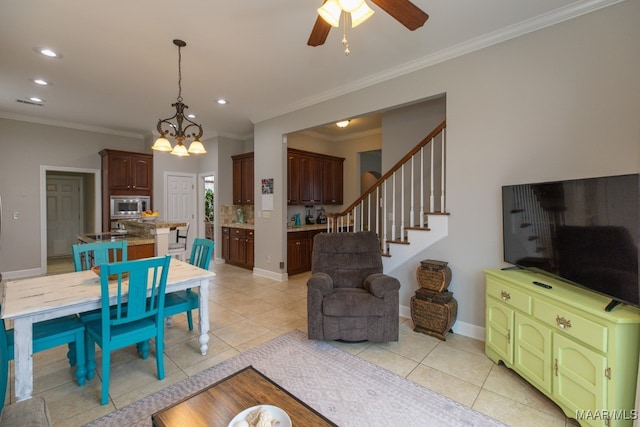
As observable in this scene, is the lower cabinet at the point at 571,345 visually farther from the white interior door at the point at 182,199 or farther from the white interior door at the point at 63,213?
the white interior door at the point at 63,213

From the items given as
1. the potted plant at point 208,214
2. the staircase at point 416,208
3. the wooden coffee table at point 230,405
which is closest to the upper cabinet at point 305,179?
the potted plant at point 208,214

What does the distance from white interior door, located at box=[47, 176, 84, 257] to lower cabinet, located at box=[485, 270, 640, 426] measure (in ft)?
31.0

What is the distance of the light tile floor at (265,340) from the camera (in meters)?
1.89

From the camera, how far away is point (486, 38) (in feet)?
8.86

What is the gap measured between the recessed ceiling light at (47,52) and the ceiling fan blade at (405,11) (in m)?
3.48

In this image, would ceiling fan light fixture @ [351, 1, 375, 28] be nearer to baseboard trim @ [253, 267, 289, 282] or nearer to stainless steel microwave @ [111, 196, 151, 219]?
baseboard trim @ [253, 267, 289, 282]

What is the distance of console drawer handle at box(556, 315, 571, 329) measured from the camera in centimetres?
173

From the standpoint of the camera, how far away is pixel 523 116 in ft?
8.38

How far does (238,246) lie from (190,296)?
330 centimetres

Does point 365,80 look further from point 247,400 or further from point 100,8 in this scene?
point 247,400

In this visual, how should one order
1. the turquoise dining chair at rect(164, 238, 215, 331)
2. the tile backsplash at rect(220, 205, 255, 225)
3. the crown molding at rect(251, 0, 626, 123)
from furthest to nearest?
the tile backsplash at rect(220, 205, 255, 225), the turquoise dining chair at rect(164, 238, 215, 331), the crown molding at rect(251, 0, 626, 123)

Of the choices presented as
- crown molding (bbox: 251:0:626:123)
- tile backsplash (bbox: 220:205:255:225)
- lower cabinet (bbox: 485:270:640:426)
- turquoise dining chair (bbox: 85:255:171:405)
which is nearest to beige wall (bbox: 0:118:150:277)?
tile backsplash (bbox: 220:205:255:225)

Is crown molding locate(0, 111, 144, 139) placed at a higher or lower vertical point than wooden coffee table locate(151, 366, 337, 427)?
higher

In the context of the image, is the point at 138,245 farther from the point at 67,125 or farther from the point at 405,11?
the point at 405,11
